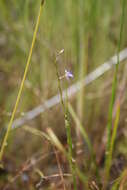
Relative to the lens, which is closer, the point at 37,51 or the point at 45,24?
the point at 45,24

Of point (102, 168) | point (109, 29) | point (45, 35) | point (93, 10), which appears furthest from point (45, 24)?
point (102, 168)

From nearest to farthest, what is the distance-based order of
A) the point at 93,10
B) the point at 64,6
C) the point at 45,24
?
the point at 93,10, the point at 45,24, the point at 64,6

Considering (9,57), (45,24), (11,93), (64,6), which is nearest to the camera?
(45,24)

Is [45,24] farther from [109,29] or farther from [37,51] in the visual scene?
[109,29]

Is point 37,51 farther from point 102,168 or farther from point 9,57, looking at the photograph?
point 102,168

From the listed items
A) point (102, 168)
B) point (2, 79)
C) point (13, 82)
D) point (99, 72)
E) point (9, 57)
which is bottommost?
point (102, 168)

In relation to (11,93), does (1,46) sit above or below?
above
